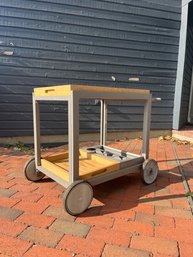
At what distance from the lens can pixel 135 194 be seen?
2078 millimetres

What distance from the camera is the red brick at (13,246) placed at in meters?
1.29

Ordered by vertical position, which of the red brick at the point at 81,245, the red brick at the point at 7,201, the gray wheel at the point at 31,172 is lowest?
the red brick at the point at 7,201

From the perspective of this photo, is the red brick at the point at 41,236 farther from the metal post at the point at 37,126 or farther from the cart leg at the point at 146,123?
the cart leg at the point at 146,123

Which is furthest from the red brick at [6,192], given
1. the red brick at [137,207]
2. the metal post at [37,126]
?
the red brick at [137,207]

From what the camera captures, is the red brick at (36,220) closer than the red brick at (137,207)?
Yes

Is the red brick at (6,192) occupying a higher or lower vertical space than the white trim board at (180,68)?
Answer: lower

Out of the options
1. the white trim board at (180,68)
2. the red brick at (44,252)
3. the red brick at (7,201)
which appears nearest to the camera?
the red brick at (44,252)

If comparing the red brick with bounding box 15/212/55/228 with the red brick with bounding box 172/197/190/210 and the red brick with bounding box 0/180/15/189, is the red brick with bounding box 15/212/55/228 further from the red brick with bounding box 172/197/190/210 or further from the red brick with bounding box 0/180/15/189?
the red brick with bounding box 172/197/190/210

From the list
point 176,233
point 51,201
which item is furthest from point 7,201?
point 176,233

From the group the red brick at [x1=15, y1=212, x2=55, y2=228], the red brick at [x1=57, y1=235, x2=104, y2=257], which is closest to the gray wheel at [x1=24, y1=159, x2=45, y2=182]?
the red brick at [x1=15, y1=212, x2=55, y2=228]

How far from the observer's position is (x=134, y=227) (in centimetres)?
156

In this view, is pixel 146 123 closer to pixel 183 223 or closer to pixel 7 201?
pixel 183 223

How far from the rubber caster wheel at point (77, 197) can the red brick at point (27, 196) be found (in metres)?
0.42

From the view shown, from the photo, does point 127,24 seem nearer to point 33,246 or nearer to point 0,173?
point 0,173
